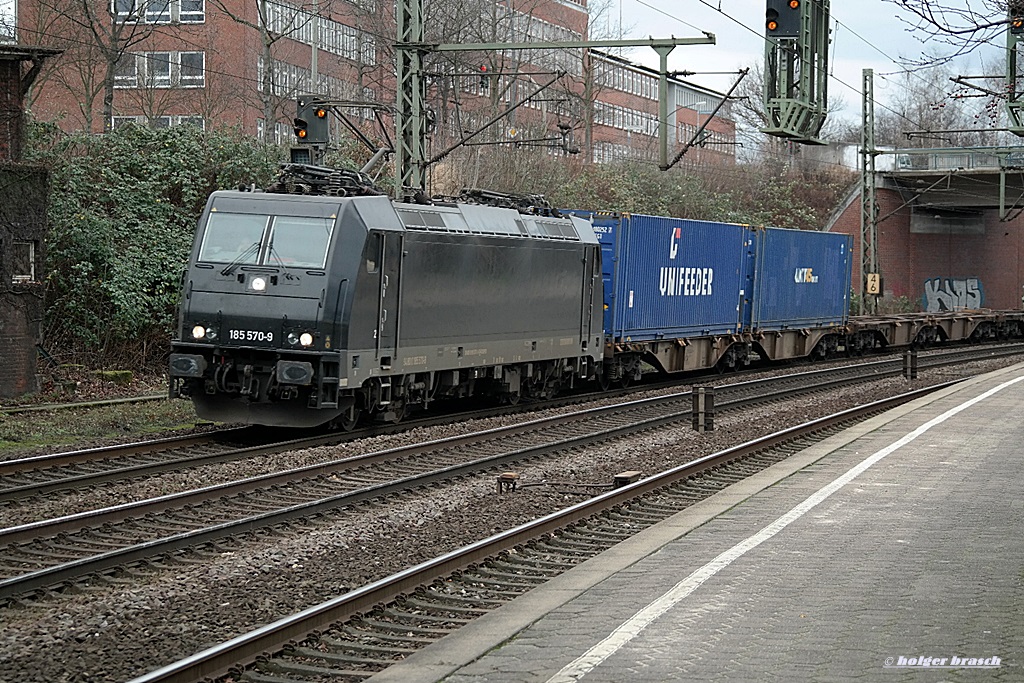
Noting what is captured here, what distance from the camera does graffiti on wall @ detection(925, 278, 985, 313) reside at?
6375cm

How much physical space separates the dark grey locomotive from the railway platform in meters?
5.77

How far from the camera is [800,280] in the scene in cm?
3528

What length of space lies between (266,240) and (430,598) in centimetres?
900

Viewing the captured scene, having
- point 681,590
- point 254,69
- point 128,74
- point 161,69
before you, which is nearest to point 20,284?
point 681,590

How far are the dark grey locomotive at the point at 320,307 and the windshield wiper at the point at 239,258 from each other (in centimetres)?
2

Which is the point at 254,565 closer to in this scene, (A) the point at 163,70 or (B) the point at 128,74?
(B) the point at 128,74

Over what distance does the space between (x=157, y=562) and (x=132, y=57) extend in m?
44.7

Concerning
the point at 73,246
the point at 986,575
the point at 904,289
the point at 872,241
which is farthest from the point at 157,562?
the point at 904,289

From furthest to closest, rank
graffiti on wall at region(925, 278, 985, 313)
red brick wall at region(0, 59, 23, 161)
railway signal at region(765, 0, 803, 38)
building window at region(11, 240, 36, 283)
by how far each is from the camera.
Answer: graffiti on wall at region(925, 278, 985, 313)
red brick wall at region(0, 59, 23, 161)
building window at region(11, 240, 36, 283)
railway signal at region(765, 0, 803, 38)

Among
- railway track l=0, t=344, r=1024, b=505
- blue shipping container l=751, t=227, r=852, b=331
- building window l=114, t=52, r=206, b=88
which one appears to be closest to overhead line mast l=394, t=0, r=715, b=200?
railway track l=0, t=344, r=1024, b=505

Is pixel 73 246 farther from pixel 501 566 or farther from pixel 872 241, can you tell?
pixel 872 241

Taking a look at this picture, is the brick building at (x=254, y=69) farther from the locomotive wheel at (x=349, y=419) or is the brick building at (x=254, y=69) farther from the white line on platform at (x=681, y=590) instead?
the white line on platform at (x=681, y=590)

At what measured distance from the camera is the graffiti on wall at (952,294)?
6375 centimetres

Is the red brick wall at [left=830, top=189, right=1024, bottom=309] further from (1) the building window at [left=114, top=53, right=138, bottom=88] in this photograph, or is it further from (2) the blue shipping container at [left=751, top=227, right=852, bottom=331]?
(1) the building window at [left=114, top=53, right=138, bottom=88]
